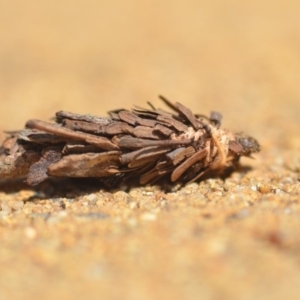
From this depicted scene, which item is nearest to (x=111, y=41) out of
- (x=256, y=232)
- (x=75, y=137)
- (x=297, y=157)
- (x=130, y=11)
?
(x=130, y=11)

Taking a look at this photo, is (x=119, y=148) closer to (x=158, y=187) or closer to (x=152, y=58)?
(x=158, y=187)

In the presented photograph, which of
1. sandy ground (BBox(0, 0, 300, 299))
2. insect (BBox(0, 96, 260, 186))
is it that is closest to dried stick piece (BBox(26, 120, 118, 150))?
insect (BBox(0, 96, 260, 186))

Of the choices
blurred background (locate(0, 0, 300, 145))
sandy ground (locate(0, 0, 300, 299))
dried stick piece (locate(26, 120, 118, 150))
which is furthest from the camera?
blurred background (locate(0, 0, 300, 145))

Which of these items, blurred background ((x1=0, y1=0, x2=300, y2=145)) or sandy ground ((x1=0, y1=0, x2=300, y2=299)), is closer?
sandy ground ((x1=0, y1=0, x2=300, y2=299))

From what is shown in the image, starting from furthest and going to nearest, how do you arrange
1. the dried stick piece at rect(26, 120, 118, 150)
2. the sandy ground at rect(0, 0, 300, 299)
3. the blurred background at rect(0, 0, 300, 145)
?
1. the blurred background at rect(0, 0, 300, 145)
2. the dried stick piece at rect(26, 120, 118, 150)
3. the sandy ground at rect(0, 0, 300, 299)

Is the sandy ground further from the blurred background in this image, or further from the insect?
the insect

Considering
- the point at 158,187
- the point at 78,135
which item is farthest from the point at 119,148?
the point at 158,187

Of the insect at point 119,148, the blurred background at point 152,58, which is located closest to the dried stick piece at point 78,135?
the insect at point 119,148
